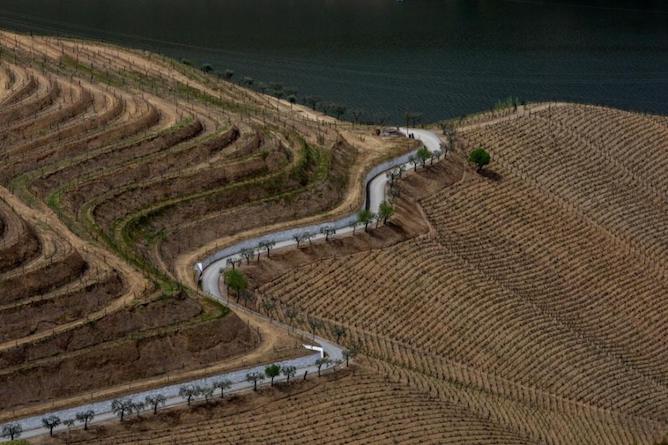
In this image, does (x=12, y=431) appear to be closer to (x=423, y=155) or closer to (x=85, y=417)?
(x=85, y=417)

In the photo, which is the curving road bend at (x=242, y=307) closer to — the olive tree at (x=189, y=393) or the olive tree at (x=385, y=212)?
the olive tree at (x=189, y=393)

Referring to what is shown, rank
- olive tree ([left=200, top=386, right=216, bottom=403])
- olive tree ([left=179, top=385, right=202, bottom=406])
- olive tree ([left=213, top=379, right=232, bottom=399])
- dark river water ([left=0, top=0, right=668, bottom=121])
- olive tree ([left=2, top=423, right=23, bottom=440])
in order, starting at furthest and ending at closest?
dark river water ([left=0, top=0, right=668, bottom=121]), olive tree ([left=213, top=379, right=232, bottom=399]), olive tree ([left=200, top=386, right=216, bottom=403]), olive tree ([left=179, top=385, right=202, bottom=406]), olive tree ([left=2, top=423, right=23, bottom=440])

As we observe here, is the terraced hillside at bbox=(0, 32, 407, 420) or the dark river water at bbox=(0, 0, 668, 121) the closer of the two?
the terraced hillside at bbox=(0, 32, 407, 420)

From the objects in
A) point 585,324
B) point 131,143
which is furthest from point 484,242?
point 131,143

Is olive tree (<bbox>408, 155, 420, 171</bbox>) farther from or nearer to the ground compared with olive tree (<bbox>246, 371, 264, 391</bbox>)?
farther from the ground

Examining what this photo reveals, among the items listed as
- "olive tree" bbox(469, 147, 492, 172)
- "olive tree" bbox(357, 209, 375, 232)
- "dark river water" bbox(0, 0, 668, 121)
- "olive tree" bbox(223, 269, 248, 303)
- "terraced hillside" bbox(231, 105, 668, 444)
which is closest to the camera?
"terraced hillside" bbox(231, 105, 668, 444)

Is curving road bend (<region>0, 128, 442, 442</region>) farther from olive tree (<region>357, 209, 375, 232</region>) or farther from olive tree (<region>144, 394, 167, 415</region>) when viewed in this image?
olive tree (<region>357, 209, 375, 232</region>)

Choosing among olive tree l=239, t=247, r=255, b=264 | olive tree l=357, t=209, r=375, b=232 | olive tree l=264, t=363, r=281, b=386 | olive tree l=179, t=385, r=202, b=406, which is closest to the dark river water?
olive tree l=357, t=209, r=375, b=232
